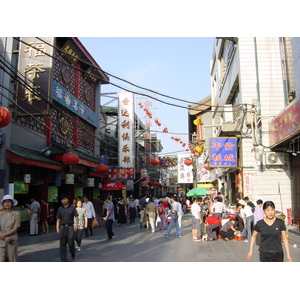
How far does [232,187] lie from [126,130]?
394 inches

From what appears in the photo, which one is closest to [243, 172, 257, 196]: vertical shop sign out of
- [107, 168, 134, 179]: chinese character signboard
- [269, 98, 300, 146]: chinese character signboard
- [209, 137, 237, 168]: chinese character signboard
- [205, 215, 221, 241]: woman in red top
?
[209, 137, 237, 168]: chinese character signboard

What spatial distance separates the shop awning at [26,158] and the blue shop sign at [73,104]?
3628 mm

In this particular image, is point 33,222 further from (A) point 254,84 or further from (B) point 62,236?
(A) point 254,84

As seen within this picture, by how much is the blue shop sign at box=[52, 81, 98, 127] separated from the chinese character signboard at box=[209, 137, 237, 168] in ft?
29.0

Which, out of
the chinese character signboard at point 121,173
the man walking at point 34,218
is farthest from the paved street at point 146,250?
the chinese character signboard at point 121,173

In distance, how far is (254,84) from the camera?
48.8 ft

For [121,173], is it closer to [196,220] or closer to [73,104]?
[73,104]

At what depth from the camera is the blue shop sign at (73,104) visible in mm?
17062

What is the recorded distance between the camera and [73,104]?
19516 millimetres

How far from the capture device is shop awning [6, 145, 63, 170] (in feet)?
40.5

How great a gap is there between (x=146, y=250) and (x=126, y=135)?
54.0 feet

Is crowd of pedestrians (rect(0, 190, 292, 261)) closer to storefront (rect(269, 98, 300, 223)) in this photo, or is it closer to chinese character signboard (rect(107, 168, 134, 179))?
storefront (rect(269, 98, 300, 223))
